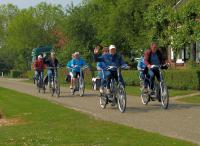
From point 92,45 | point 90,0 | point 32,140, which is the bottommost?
point 32,140

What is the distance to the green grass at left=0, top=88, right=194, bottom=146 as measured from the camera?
32.5 ft

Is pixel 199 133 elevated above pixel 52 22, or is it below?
below

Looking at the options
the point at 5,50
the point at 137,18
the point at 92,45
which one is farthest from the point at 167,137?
the point at 5,50

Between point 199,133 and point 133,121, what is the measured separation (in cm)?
264

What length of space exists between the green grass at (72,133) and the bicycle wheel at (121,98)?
3.49 feet

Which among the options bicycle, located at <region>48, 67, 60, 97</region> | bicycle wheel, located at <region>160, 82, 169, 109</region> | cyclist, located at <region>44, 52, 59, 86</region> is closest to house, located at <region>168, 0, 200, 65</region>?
cyclist, located at <region>44, 52, 59, 86</region>

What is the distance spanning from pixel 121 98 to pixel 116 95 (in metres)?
0.49

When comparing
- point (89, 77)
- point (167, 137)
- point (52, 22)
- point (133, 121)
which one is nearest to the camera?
point (167, 137)

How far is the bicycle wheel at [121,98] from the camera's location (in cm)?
1509

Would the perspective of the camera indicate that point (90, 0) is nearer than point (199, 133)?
No

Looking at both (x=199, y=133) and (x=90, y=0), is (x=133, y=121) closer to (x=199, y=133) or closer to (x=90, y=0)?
(x=199, y=133)

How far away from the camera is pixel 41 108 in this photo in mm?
17188

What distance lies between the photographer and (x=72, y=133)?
36.8ft

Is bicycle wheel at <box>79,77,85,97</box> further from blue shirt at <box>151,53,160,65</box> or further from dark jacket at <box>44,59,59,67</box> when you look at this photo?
blue shirt at <box>151,53,160,65</box>
